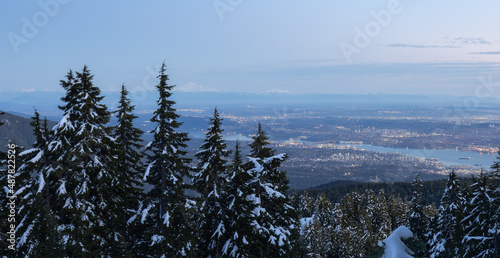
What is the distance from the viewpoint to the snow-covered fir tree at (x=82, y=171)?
15.7 metres

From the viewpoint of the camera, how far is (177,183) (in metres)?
18.2

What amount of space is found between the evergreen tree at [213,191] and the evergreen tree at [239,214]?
1.73 feet

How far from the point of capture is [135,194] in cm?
2089

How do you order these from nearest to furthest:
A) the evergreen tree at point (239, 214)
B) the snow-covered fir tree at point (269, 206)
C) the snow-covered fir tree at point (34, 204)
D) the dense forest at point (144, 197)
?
the snow-covered fir tree at point (34, 204) → the dense forest at point (144, 197) → the evergreen tree at point (239, 214) → the snow-covered fir tree at point (269, 206)

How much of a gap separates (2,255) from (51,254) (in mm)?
3812

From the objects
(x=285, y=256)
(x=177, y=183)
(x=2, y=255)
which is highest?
(x=177, y=183)

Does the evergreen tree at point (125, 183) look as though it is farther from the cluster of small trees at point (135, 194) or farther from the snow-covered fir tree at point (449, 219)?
the snow-covered fir tree at point (449, 219)

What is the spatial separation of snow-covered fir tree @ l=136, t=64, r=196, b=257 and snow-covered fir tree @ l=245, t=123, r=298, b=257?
12.5ft

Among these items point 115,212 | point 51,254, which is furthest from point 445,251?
point 51,254

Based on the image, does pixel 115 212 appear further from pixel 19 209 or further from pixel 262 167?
pixel 262 167

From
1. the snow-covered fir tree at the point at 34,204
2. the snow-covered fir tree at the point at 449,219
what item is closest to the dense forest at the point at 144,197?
the snow-covered fir tree at the point at 34,204

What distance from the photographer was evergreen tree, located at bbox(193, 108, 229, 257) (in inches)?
769

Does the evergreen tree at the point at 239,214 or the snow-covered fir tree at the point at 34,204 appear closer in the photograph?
the snow-covered fir tree at the point at 34,204

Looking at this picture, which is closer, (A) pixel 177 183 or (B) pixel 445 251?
(A) pixel 177 183
